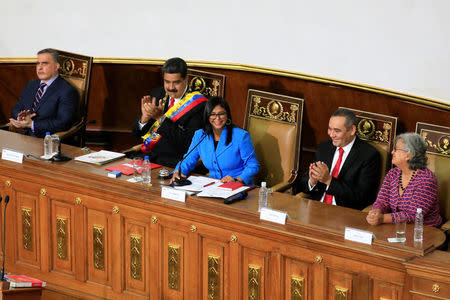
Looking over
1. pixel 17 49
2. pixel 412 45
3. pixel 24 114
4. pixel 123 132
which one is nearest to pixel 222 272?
pixel 412 45

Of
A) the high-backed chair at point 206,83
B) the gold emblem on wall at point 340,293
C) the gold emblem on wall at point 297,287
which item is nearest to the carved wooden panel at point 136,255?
the gold emblem on wall at point 297,287

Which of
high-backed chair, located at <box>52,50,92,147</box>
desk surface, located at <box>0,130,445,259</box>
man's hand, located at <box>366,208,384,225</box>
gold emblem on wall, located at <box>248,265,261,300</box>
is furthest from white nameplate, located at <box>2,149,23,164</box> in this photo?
man's hand, located at <box>366,208,384,225</box>

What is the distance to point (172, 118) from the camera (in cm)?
497

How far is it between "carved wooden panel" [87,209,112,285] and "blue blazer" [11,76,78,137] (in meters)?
1.43

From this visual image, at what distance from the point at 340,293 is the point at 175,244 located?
3.04 ft

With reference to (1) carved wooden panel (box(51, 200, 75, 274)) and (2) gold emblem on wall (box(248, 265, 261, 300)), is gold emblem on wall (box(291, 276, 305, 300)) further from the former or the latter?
(1) carved wooden panel (box(51, 200, 75, 274))

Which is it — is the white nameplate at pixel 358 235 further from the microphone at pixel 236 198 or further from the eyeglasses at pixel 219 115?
the eyeglasses at pixel 219 115

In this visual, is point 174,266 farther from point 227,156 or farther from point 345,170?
point 345,170

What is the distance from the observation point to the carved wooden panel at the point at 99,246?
4.23 meters

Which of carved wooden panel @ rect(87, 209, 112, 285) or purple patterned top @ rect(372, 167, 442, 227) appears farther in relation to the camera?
carved wooden panel @ rect(87, 209, 112, 285)

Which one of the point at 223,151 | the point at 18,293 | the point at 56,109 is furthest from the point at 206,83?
the point at 18,293

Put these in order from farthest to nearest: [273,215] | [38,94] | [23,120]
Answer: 1. [38,94]
2. [23,120]
3. [273,215]

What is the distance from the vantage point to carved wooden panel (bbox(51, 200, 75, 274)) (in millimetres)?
4355

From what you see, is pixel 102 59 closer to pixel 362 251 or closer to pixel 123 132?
pixel 123 132
